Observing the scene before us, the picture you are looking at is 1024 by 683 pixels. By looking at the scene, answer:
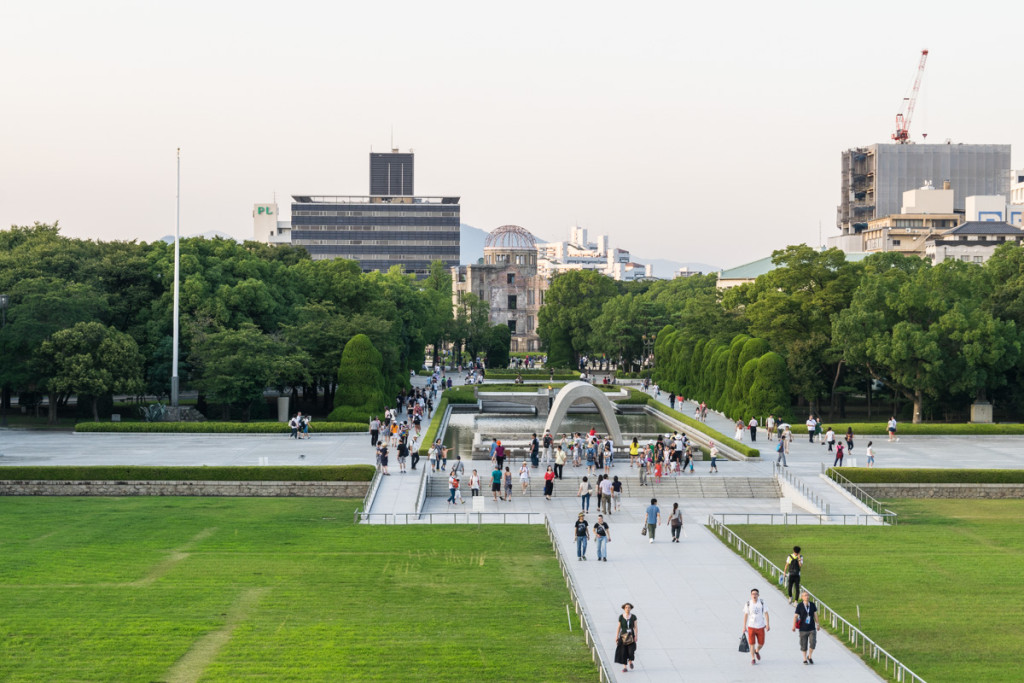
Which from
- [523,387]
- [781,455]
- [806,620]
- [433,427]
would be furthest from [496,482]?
[523,387]

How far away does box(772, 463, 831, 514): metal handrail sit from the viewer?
36.0 meters

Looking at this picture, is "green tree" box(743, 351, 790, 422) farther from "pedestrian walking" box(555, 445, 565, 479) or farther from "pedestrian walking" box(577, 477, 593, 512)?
"pedestrian walking" box(577, 477, 593, 512)

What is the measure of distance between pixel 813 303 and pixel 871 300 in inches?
239

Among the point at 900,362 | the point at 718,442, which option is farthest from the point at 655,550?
the point at 900,362

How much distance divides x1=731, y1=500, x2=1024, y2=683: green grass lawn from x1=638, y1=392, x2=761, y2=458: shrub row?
32.0 ft

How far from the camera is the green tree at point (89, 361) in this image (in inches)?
2050

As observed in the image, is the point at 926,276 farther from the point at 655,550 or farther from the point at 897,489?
the point at 655,550

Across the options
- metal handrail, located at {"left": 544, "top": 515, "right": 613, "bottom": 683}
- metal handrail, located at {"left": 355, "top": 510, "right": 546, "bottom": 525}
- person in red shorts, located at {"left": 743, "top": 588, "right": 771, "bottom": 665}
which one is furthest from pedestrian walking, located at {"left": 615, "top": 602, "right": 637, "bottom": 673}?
metal handrail, located at {"left": 355, "top": 510, "right": 546, "bottom": 525}

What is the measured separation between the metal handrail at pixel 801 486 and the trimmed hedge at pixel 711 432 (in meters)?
2.64

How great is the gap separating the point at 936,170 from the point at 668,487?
390 ft

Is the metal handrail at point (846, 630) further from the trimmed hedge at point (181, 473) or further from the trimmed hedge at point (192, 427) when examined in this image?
the trimmed hedge at point (192, 427)

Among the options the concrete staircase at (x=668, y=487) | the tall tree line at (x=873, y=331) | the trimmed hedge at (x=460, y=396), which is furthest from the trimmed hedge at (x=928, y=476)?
the trimmed hedge at (x=460, y=396)

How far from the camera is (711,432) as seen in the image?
5431 centimetres

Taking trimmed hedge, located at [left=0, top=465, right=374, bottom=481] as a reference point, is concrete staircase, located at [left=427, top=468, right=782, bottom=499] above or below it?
below
